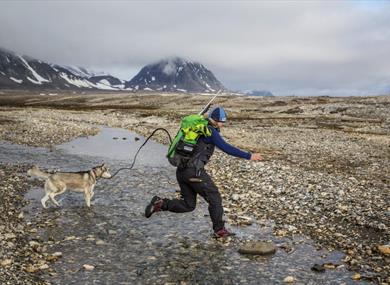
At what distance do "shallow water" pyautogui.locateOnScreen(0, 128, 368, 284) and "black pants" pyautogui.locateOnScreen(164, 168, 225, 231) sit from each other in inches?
29.9

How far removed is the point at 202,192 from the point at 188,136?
1.65 meters

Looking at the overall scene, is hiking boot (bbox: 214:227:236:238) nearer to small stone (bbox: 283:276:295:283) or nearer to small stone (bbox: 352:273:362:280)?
small stone (bbox: 283:276:295:283)

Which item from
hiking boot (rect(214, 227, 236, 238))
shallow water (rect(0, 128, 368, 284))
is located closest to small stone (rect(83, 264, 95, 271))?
shallow water (rect(0, 128, 368, 284))

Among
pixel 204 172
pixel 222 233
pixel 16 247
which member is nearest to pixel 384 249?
pixel 222 233

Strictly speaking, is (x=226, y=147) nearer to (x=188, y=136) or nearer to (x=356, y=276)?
(x=188, y=136)

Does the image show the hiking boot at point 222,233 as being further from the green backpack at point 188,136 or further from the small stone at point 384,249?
the small stone at point 384,249

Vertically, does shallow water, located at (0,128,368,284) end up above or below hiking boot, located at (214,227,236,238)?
below

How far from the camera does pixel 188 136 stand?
12.3m

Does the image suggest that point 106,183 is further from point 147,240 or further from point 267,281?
point 267,281

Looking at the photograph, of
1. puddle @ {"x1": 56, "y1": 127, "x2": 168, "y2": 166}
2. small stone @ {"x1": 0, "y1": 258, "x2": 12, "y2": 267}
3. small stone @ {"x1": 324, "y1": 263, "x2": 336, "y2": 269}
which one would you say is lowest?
puddle @ {"x1": 56, "y1": 127, "x2": 168, "y2": 166}

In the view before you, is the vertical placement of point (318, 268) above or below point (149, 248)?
above

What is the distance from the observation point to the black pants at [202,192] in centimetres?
1262

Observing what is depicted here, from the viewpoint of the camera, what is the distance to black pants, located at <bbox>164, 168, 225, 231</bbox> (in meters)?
12.6

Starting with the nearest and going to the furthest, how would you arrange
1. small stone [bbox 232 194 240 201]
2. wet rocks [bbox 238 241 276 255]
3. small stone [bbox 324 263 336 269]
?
small stone [bbox 324 263 336 269], wet rocks [bbox 238 241 276 255], small stone [bbox 232 194 240 201]
